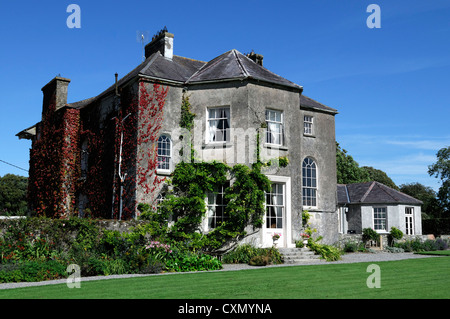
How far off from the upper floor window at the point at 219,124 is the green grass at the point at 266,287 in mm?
7624

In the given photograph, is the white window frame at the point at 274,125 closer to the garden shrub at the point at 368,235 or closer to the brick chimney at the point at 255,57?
the brick chimney at the point at 255,57

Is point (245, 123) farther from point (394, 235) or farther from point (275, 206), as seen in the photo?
point (394, 235)

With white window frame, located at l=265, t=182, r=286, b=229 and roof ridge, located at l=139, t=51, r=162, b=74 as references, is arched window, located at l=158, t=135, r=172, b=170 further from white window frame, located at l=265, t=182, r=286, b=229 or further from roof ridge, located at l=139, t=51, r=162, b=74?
white window frame, located at l=265, t=182, r=286, b=229

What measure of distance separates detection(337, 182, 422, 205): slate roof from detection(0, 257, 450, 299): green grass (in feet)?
58.8

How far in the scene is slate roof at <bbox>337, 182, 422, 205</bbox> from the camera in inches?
1182

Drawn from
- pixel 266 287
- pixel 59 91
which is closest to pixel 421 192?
pixel 59 91

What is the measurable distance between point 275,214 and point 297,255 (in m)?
2.11

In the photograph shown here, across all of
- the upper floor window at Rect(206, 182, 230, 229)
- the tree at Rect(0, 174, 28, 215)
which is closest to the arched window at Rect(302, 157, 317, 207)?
the upper floor window at Rect(206, 182, 230, 229)

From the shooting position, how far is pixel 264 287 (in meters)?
9.63

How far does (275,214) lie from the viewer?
18.9 m

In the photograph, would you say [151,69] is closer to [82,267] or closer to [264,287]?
[82,267]

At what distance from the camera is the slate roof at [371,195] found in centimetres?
3003

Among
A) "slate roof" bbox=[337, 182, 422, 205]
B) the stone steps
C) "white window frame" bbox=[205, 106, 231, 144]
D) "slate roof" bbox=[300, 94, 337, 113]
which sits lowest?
the stone steps
